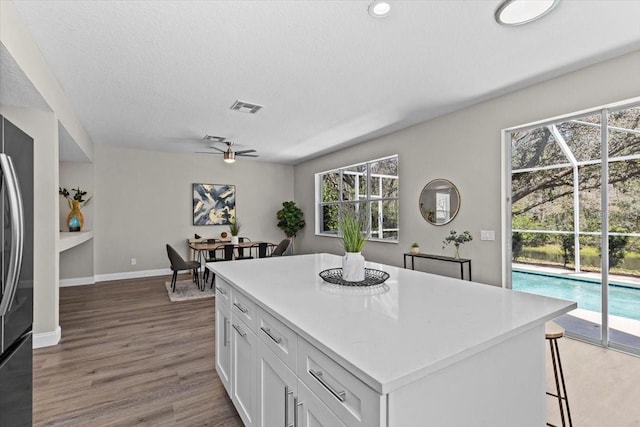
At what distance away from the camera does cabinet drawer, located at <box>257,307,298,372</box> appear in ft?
3.84

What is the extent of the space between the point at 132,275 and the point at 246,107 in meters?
4.45

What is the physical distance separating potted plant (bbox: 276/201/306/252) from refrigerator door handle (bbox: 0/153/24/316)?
6.24m

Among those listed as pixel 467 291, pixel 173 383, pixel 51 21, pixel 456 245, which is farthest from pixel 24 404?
pixel 456 245

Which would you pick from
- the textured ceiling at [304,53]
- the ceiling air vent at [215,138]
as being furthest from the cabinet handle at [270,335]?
the ceiling air vent at [215,138]

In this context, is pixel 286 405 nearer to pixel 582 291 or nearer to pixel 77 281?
pixel 582 291

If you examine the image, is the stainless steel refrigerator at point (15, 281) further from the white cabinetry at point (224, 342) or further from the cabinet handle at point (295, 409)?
the cabinet handle at point (295, 409)

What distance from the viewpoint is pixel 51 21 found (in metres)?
2.20

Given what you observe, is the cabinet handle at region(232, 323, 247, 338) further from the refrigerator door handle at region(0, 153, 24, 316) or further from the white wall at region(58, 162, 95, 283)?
the white wall at region(58, 162, 95, 283)

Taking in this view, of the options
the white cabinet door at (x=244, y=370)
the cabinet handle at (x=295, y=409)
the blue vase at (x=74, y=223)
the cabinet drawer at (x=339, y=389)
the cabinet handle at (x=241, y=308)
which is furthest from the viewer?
the blue vase at (x=74, y=223)

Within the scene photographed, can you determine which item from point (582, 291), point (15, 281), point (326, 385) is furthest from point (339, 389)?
point (582, 291)

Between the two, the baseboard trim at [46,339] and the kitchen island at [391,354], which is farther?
the baseboard trim at [46,339]

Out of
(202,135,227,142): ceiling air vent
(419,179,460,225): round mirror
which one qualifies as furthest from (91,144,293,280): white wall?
(419,179,460,225): round mirror

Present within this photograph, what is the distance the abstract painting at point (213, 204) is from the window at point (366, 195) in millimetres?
2026

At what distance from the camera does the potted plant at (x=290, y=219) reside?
765 cm
